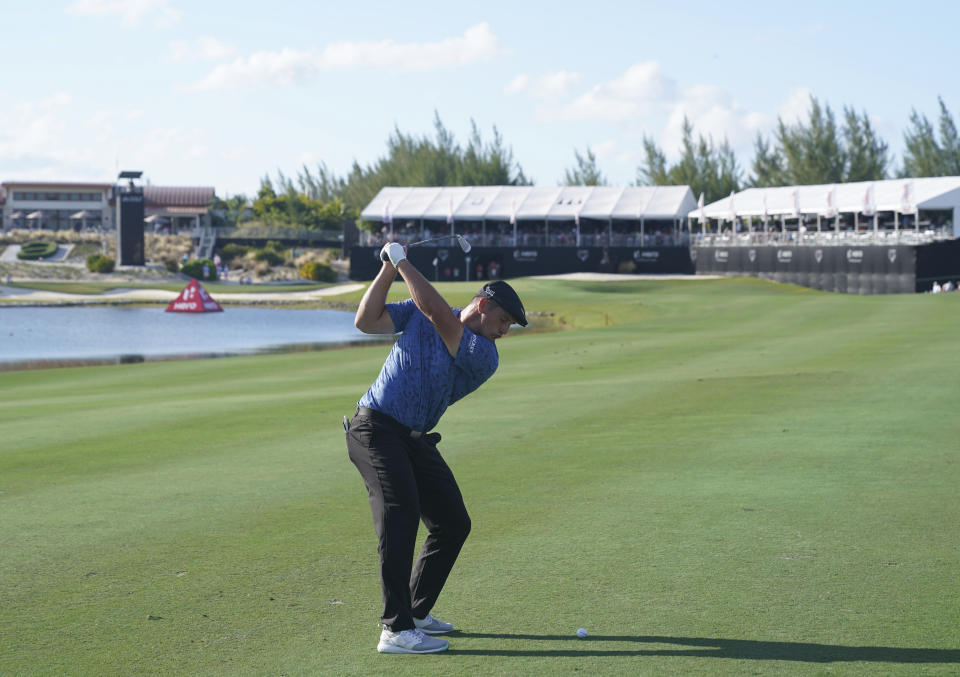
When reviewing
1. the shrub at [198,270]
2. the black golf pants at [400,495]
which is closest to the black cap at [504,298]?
the black golf pants at [400,495]

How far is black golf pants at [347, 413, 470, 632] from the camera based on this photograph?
5.95 m

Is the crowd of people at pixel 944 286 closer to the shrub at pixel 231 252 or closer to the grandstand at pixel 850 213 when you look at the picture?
the grandstand at pixel 850 213

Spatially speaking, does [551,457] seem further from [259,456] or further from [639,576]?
[639,576]

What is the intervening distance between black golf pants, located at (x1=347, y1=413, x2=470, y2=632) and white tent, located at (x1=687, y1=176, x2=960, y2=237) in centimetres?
6594

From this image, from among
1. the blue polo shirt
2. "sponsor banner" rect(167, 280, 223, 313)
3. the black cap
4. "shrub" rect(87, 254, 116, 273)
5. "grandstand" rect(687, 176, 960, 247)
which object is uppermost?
"grandstand" rect(687, 176, 960, 247)

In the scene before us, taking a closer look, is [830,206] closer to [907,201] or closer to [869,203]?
[869,203]

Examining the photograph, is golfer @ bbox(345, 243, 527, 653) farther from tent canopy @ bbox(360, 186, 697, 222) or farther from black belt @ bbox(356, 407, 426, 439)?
tent canopy @ bbox(360, 186, 697, 222)

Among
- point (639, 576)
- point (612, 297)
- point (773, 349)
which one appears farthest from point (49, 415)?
point (612, 297)

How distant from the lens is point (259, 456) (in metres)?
11.6

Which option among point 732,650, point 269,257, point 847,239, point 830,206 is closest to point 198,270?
point 269,257

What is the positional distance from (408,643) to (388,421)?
116 centimetres

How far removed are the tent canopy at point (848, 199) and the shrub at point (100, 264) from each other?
46063 mm

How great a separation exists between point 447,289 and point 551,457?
5167 centimetres

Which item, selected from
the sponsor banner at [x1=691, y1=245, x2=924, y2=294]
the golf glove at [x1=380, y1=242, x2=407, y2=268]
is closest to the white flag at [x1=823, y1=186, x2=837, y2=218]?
the sponsor banner at [x1=691, y1=245, x2=924, y2=294]
